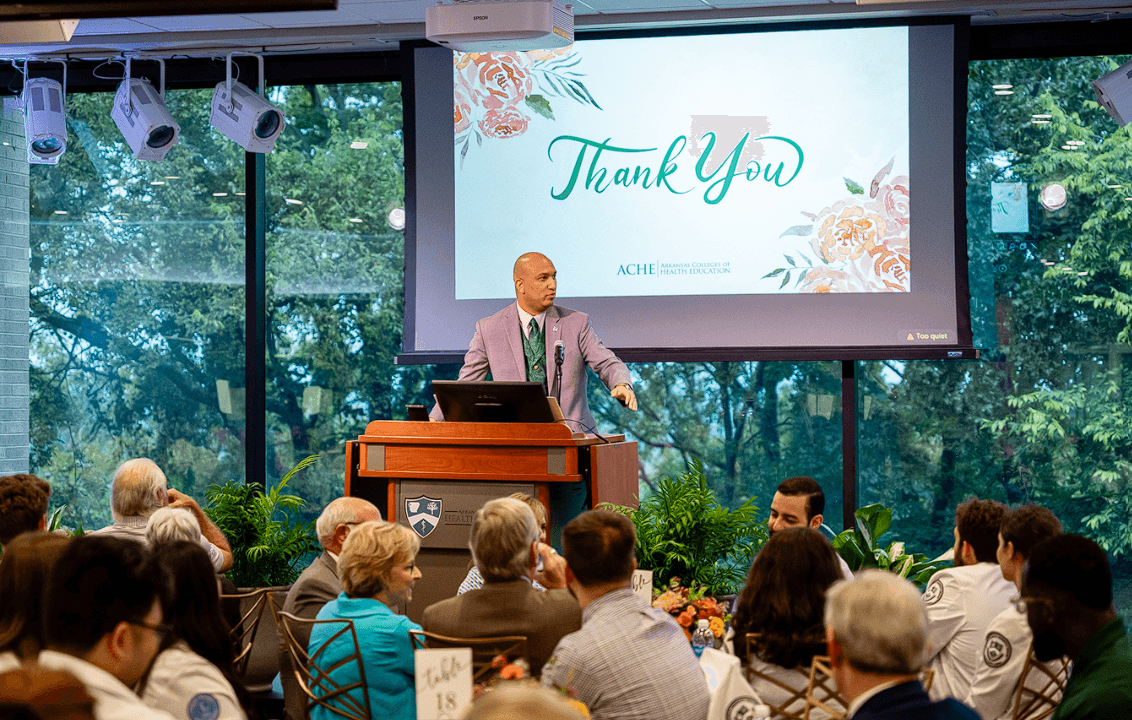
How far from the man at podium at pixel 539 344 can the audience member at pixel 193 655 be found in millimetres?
2710

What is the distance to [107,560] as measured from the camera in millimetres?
2100

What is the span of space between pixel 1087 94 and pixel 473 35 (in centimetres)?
354

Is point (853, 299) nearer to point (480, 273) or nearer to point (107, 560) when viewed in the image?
point (480, 273)

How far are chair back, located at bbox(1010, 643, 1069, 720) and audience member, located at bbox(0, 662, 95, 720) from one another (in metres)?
2.24

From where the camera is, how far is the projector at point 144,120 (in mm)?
6918

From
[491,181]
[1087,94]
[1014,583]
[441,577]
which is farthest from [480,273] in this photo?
[1014,583]

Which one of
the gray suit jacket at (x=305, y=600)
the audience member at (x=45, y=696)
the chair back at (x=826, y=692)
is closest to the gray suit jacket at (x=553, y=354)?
the gray suit jacket at (x=305, y=600)

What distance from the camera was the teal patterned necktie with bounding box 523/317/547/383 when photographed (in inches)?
214

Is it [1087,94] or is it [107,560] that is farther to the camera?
[1087,94]

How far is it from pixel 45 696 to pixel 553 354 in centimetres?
413

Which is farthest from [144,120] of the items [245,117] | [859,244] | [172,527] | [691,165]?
[859,244]

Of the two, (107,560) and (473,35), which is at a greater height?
(473,35)

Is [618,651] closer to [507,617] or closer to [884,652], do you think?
[507,617]

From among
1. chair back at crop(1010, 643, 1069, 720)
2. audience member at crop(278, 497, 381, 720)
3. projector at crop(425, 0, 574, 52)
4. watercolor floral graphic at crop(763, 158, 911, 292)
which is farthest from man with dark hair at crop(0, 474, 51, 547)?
watercolor floral graphic at crop(763, 158, 911, 292)
